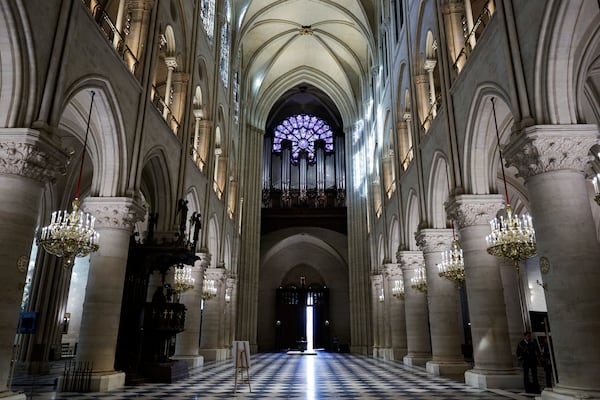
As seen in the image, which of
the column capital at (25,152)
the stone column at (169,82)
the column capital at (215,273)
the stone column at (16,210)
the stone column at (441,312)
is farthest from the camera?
the column capital at (215,273)

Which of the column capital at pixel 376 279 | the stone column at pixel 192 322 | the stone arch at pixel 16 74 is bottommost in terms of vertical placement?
the stone column at pixel 192 322

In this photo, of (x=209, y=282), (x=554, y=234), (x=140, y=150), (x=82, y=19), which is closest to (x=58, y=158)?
(x=82, y=19)

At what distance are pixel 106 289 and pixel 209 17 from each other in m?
13.2

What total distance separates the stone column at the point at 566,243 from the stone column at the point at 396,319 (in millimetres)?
13277

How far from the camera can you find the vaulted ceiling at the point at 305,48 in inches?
992

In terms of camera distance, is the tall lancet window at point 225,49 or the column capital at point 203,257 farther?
the tall lancet window at point 225,49

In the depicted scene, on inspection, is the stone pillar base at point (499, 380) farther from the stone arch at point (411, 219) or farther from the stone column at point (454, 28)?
the stone arch at point (411, 219)

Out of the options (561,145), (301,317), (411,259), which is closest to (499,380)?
(561,145)

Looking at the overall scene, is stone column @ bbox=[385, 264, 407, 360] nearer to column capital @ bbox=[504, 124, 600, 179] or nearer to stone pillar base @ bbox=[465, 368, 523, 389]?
stone pillar base @ bbox=[465, 368, 523, 389]

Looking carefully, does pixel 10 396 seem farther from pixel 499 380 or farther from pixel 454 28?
pixel 454 28

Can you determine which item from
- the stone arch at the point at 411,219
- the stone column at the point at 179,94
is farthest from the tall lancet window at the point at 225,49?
the stone arch at the point at 411,219

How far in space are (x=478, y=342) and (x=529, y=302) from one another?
50.9ft

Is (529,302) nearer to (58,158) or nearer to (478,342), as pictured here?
(478,342)

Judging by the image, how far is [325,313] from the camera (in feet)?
109
